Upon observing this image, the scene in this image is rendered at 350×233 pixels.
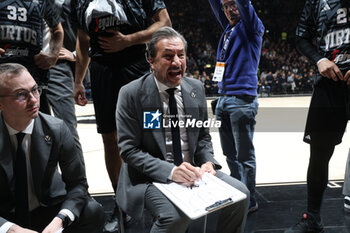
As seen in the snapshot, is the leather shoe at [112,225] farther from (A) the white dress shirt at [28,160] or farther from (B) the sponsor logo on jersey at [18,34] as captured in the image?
(B) the sponsor logo on jersey at [18,34]

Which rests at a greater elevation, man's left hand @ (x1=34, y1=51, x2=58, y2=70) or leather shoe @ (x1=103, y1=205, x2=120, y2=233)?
man's left hand @ (x1=34, y1=51, x2=58, y2=70)

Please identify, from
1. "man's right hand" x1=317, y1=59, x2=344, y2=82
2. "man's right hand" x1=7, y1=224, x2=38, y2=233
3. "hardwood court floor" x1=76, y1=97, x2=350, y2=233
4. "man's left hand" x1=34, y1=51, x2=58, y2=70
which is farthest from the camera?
"hardwood court floor" x1=76, y1=97, x2=350, y2=233

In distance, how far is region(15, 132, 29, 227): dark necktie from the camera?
146 centimetres

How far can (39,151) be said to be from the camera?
1513 mm

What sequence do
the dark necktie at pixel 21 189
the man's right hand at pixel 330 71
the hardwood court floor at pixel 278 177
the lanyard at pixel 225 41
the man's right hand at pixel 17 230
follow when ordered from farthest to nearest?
the lanyard at pixel 225 41 < the hardwood court floor at pixel 278 177 < the man's right hand at pixel 330 71 < the dark necktie at pixel 21 189 < the man's right hand at pixel 17 230

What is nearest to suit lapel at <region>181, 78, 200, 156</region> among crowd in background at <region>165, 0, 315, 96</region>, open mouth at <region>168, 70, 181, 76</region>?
open mouth at <region>168, 70, 181, 76</region>

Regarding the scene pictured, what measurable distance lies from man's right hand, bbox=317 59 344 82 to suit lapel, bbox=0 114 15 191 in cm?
153

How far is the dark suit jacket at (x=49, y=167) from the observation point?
1479 millimetres

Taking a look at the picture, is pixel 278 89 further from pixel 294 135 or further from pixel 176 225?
pixel 176 225

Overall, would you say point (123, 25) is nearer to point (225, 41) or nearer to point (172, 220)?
point (225, 41)

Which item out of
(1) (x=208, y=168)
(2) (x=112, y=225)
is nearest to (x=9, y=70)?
(1) (x=208, y=168)

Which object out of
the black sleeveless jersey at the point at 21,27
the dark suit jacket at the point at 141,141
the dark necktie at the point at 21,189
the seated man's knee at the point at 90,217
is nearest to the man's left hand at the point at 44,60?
the black sleeveless jersey at the point at 21,27

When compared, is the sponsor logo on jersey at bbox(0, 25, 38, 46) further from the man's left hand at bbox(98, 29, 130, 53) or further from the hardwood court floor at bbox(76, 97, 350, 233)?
the hardwood court floor at bbox(76, 97, 350, 233)

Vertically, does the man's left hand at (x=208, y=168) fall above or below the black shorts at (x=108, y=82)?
below
